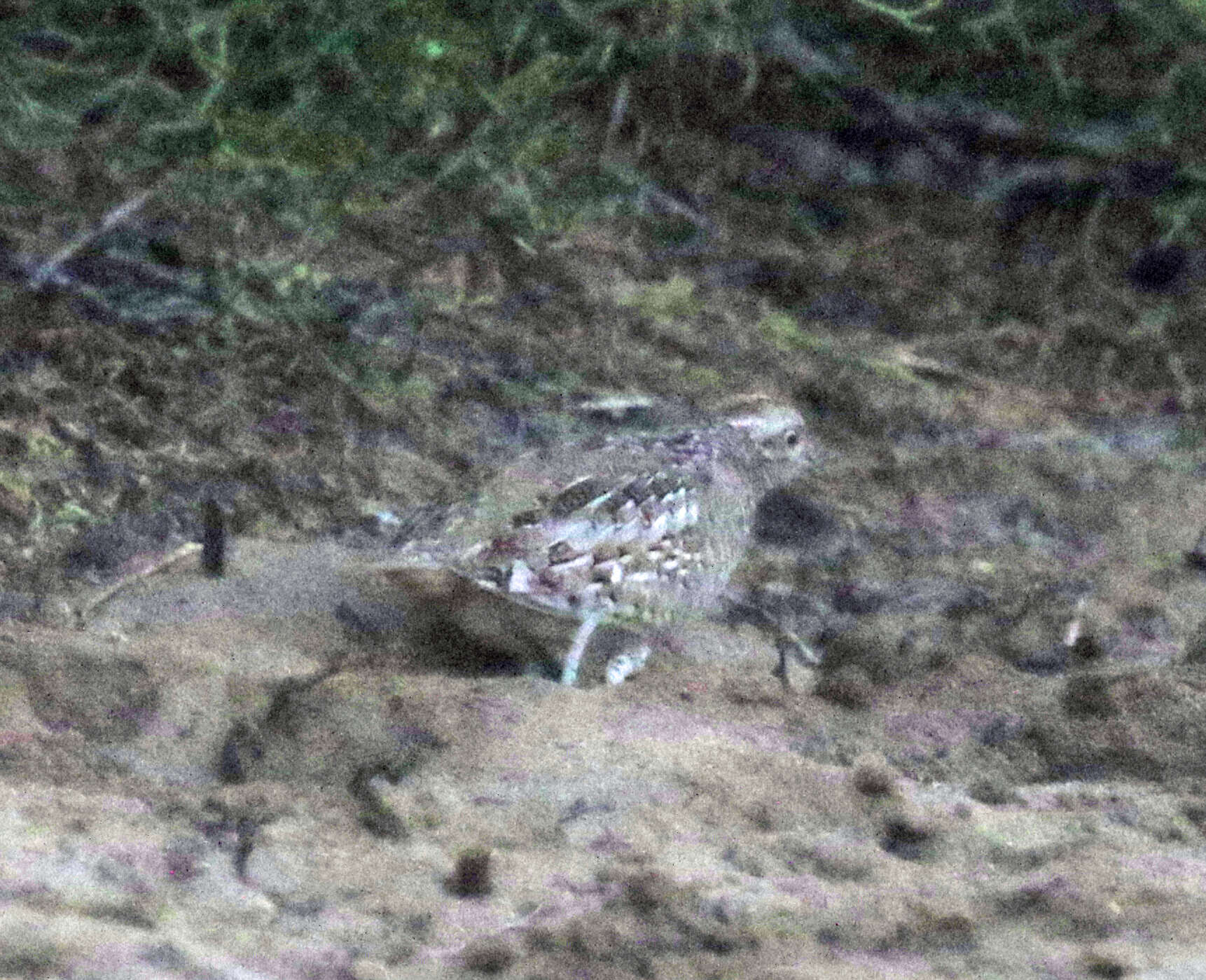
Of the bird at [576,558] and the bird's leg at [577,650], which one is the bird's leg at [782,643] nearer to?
the bird at [576,558]

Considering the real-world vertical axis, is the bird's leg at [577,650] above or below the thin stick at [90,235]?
below

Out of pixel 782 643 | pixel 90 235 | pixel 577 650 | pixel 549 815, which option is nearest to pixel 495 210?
pixel 90 235

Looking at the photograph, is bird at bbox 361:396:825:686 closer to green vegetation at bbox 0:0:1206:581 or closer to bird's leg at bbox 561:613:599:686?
bird's leg at bbox 561:613:599:686

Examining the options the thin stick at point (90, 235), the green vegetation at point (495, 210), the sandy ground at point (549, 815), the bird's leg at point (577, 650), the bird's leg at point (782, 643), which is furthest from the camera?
the thin stick at point (90, 235)

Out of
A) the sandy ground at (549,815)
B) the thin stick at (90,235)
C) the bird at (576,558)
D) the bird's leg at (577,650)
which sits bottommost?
the sandy ground at (549,815)

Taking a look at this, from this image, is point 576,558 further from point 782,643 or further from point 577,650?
point 782,643

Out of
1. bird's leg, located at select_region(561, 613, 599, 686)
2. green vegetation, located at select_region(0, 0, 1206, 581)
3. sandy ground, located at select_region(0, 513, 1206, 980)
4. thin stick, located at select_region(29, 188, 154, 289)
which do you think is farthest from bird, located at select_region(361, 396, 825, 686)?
thin stick, located at select_region(29, 188, 154, 289)

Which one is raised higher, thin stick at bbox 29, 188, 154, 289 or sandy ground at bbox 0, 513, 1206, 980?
thin stick at bbox 29, 188, 154, 289

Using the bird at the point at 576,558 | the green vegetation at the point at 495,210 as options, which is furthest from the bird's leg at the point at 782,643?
the green vegetation at the point at 495,210

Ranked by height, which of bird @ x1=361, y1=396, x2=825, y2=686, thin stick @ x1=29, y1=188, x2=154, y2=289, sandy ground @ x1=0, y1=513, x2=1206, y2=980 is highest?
thin stick @ x1=29, y1=188, x2=154, y2=289
